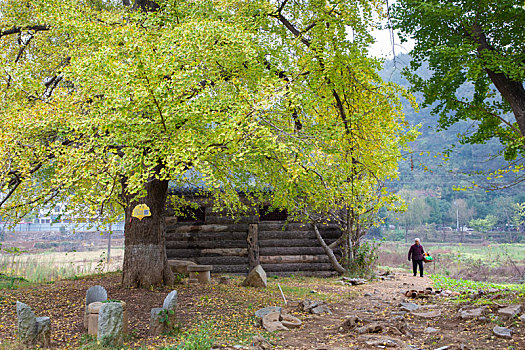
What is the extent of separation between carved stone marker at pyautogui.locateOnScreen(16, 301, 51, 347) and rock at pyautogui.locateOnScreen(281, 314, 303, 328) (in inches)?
144

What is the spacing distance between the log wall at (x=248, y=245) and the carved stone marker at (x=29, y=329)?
8.30 metres

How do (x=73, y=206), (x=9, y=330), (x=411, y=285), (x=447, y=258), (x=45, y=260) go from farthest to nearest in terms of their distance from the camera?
(x=447, y=258)
(x=45, y=260)
(x=411, y=285)
(x=73, y=206)
(x=9, y=330)

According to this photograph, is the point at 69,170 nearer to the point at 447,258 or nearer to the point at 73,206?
the point at 73,206

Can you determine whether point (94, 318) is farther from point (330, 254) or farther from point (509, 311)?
point (330, 254)

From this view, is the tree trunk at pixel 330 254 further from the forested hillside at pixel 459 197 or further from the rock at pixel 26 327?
the forested hillside at pixel 459 197

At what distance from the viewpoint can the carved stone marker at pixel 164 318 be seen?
5.82 m

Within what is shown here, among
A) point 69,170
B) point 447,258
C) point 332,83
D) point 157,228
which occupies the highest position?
point 332,83

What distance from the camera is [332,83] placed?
9.47 meters

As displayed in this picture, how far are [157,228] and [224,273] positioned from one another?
481 cm

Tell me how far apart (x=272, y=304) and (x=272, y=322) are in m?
1.68

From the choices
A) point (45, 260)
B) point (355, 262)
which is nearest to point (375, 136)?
point (355, 262)

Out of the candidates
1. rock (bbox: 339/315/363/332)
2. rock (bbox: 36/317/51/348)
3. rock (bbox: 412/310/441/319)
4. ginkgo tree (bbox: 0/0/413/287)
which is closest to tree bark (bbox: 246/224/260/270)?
ginkgo tree (bbox: 0/0/413/287)

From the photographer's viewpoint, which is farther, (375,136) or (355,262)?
(355,262)

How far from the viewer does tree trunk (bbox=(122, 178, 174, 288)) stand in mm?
9062
